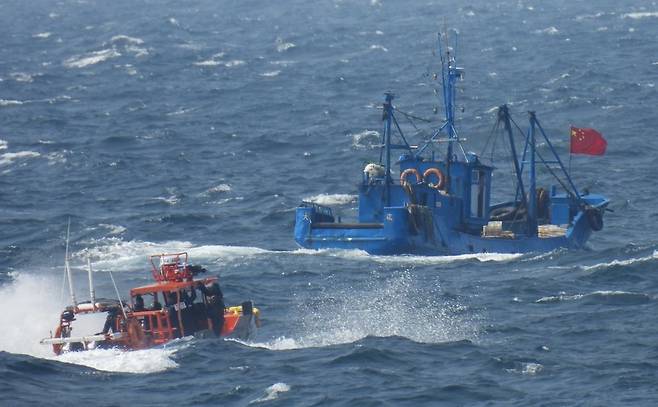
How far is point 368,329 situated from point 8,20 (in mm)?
157340

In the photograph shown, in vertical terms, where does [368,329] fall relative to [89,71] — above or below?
below

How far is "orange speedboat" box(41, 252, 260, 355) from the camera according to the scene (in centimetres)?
4578

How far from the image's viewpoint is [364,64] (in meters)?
141

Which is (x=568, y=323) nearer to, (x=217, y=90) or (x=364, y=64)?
(x=217, y=90)

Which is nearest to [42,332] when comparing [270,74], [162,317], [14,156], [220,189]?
[162,317]

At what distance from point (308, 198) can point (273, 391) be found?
136 feet

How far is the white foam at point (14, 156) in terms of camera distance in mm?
95062

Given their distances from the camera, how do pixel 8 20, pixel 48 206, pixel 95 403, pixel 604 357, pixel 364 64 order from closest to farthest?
pixel 95 403
pixel 604 357
pixel 48 206
pixel 364 64
pixel 8 20

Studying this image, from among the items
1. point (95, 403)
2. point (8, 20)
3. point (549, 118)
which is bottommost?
point (95, 403)

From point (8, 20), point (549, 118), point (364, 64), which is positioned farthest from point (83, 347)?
point (8, 20)

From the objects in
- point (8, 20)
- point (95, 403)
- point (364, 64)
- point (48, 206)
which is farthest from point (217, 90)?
point (95, 403)

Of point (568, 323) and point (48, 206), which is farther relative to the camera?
point (48, 206)

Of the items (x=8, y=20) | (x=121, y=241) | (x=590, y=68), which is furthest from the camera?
(x=8, y=20)

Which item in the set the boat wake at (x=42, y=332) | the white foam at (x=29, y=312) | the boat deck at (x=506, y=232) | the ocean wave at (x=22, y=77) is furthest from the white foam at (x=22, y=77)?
the white foam at (x=29, y=312)
